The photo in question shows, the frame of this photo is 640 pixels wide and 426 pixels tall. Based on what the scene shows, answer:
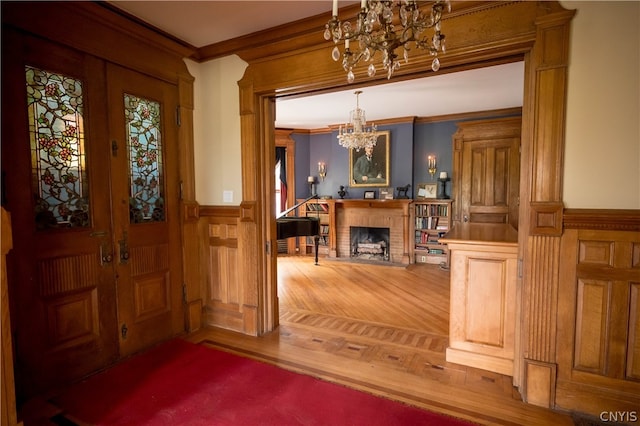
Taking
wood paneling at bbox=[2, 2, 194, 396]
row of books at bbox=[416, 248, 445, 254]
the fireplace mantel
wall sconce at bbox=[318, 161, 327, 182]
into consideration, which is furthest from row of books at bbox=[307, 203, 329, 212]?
wood paneling at bbox=[2, 2, 194, 396]

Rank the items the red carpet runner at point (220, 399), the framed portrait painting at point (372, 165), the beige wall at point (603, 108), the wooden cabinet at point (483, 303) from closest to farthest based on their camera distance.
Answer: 1. the beige wall at point (603, 108)
2. the red carpet runner at point (220, 399)
3. the wooden cabinet at point (483, 303)
4. the framed portrait painting at point (372, 165)

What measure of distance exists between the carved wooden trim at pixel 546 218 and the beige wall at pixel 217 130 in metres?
2.37

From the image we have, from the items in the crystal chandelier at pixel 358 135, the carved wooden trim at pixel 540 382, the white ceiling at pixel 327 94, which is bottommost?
the carved wooden trim at pixel 540 382

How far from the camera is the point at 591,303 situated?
1936mm

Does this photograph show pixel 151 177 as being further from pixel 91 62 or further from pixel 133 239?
pixel 91 62

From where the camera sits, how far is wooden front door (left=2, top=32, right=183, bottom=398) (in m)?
2.00

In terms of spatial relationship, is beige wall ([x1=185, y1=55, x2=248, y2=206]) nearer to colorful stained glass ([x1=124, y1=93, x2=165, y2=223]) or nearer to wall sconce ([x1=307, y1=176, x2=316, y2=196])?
colorful stained glass ([x1=124, y1=93, x2=165, y2=223])

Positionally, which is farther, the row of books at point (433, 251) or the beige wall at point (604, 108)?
the row of books at point (433, 251)

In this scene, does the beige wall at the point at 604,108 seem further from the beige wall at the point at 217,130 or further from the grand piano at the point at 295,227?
the grand piano at the point at 295,227

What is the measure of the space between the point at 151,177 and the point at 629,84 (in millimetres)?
3407

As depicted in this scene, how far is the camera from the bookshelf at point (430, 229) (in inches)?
236

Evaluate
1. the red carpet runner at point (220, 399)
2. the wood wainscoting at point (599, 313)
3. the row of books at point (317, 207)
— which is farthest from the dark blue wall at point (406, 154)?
the red carpet runner at point (220, 399)

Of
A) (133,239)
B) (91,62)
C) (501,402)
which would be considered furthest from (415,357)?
(91,62)

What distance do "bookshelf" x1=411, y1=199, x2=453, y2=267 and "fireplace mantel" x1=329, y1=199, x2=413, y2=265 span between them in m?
0.20
